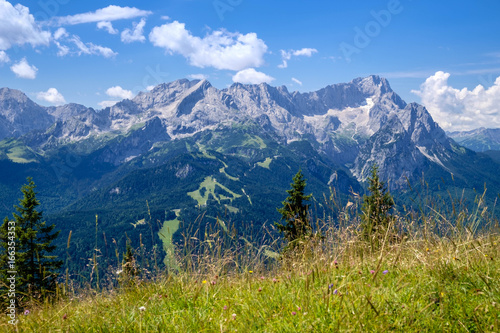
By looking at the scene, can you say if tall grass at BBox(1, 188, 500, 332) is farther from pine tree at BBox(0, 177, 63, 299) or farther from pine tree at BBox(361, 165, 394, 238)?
pine tree at BBox(0, 177, 63, 299)

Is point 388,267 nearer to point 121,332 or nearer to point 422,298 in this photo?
point 422,298

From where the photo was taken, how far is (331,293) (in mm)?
3369

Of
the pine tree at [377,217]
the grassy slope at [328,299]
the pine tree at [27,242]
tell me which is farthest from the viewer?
the pine tree at [27,242]

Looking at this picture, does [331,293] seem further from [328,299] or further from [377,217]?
[377,217]

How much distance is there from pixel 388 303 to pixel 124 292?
14.6ft

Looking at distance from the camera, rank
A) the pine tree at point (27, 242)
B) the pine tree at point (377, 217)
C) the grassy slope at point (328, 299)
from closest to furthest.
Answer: the grassy slope at point (328, 299)
the pine tree at point (377, 217)
the pine tree at point (27, 242)

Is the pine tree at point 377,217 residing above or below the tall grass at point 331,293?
above

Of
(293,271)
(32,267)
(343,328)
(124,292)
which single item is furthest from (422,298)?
(32,267)

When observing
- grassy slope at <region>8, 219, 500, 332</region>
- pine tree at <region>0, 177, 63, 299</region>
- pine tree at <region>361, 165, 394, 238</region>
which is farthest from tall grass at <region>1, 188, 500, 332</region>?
pine tree at <region>0, 177, 63, 299</region>

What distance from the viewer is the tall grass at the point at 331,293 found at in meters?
3.04

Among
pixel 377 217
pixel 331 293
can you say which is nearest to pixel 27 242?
pixel 377 217

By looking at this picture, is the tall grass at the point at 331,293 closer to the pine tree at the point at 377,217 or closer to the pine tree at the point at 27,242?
the pine tree at the point at 377,217

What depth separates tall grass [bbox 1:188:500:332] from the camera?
9.96 feet

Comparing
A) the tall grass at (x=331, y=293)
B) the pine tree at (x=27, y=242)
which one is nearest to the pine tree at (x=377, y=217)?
the tall grass at (x=331, y=293)
